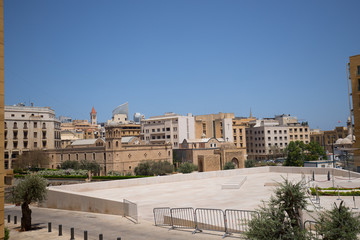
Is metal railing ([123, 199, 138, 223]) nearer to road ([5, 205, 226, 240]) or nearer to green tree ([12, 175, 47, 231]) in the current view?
road ([5, 205, 226, 240])

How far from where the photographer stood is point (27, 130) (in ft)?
239

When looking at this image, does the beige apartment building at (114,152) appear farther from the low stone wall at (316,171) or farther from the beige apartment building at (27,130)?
the low stone wall at (316,171)

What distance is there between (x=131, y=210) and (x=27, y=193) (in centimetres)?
538

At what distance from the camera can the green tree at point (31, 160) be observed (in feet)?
211

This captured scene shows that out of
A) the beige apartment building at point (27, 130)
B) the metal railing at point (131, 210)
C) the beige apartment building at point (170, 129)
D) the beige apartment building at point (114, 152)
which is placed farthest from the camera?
the beige apartment building at point (170, 129)

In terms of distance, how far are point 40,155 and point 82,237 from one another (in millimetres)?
56403

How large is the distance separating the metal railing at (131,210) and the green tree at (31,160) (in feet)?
171

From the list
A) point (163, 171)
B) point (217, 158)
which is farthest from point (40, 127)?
point (217, 158)

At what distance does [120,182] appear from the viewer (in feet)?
101

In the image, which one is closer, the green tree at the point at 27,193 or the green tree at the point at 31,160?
the green tree at the point at 27,193

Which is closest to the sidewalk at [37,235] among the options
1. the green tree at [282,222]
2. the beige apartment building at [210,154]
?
the green tree at [282,222]

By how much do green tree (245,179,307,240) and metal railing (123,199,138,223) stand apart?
9905 millimetres

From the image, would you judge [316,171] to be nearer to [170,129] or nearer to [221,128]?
[170,129]

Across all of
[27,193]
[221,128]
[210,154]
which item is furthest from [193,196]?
[221,128]
